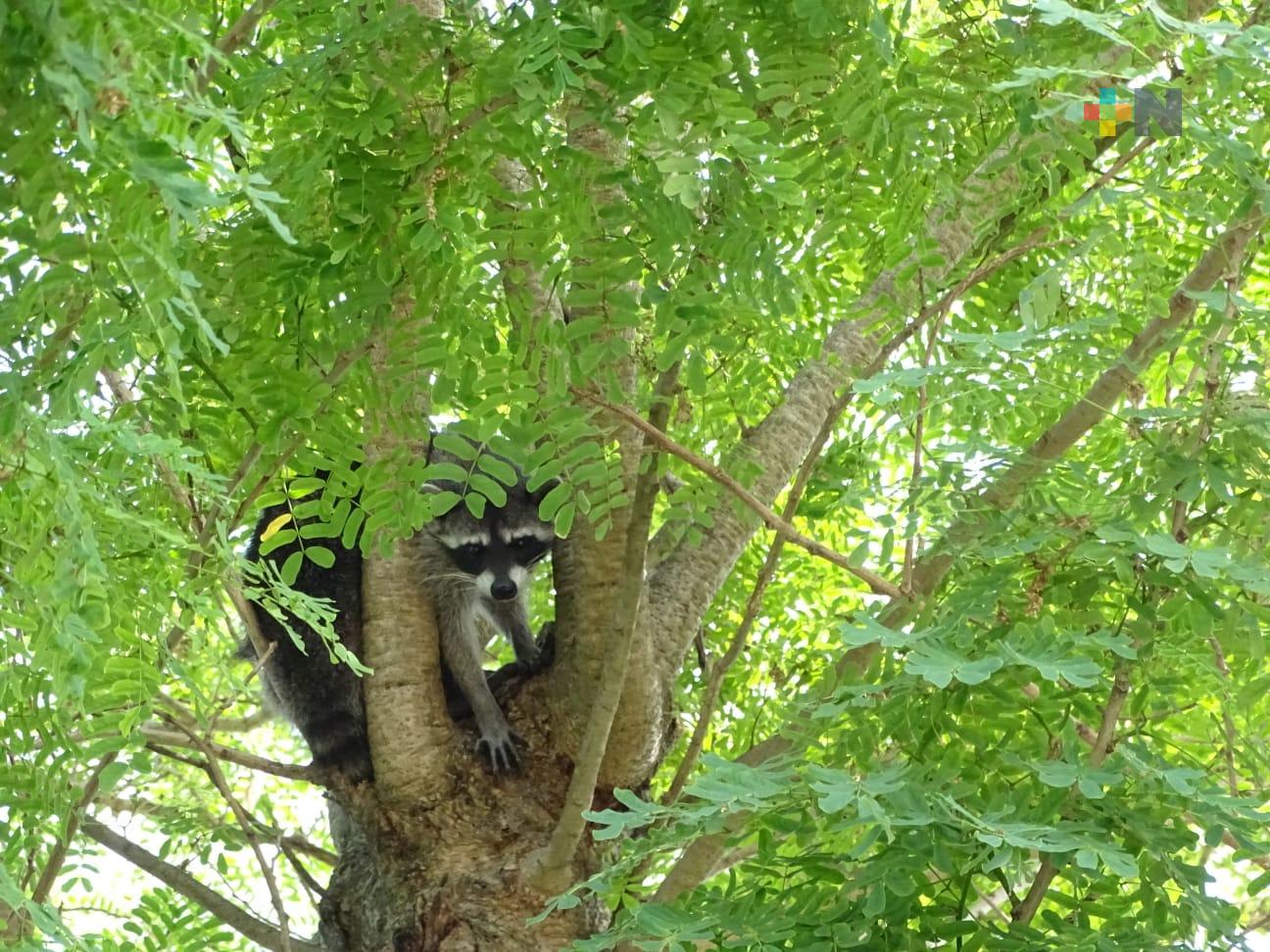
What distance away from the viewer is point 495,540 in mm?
4621

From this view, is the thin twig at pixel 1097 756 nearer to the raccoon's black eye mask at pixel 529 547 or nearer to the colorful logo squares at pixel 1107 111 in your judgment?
the colorful logo squares at pixel 1107 111

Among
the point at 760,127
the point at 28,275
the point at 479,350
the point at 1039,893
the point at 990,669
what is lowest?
the point at 1039,893

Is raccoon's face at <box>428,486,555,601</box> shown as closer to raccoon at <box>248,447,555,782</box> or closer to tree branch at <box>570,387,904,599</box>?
raccoon at <box>248,447,555,782</box>

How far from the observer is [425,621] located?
3.29 m

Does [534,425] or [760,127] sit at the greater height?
[760,127]

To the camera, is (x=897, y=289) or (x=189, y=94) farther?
(x=897, y=289)

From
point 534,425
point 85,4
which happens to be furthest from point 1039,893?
point 85,4

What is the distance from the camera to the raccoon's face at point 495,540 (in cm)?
457

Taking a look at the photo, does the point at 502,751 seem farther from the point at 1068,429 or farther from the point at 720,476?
the point at 1068,429

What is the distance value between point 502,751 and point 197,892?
0.71 metres

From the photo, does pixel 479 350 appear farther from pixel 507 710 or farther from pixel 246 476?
pixel 507 710

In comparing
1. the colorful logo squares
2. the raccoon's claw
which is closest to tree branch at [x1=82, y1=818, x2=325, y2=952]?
the raccoon's claw

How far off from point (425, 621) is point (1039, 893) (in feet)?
5.37

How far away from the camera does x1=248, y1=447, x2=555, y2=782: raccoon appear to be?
3.37m
